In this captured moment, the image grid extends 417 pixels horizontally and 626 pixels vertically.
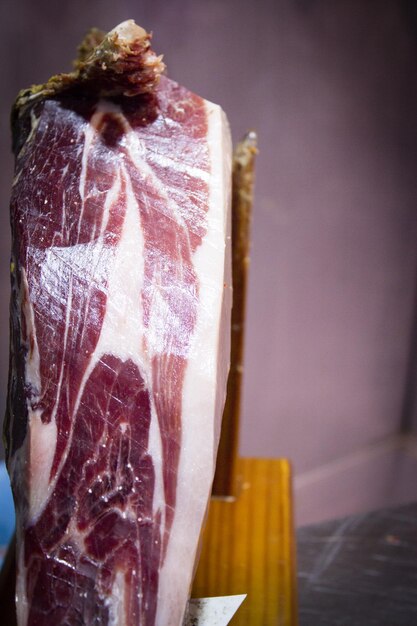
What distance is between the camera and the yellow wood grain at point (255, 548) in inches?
34.8

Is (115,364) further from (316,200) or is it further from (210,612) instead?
(316,200)

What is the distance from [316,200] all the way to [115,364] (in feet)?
4.43

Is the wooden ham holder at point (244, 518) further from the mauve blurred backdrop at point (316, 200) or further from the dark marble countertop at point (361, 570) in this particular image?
the mauve blurred backdrop at point (316, 200)

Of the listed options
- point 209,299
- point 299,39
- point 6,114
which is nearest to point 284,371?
point 299,39

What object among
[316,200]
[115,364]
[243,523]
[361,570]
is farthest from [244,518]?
[316,200]

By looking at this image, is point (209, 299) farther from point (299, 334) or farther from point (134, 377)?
point (299, 334)

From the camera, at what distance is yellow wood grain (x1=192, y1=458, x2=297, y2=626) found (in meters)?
0.88

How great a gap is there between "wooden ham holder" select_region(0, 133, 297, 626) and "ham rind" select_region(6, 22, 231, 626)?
0.64 ft

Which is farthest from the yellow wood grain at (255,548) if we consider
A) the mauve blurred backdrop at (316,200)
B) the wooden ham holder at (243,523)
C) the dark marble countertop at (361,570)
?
the mauve blurred backdrop at (316,200)

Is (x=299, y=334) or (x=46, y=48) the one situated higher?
(x=46, y=48)

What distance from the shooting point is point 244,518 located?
111 centimetres

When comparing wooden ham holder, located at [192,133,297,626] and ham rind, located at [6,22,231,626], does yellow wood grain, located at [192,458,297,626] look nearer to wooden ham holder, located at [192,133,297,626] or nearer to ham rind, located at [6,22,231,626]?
wooden ham holder, located at [192,133,297,626]

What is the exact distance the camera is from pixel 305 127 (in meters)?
1.85

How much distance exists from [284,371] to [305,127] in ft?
2.60
